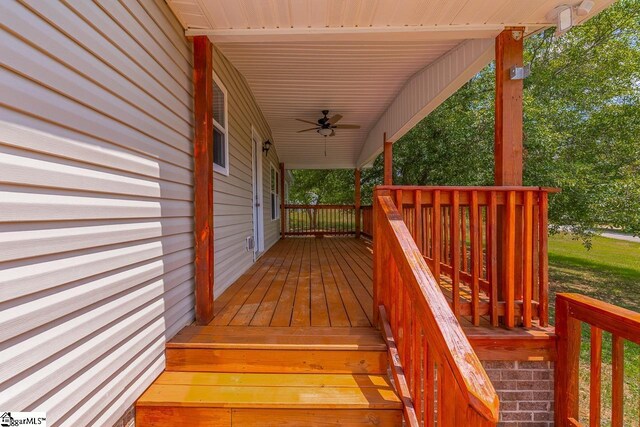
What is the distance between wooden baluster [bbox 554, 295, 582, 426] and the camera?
1.99 metres

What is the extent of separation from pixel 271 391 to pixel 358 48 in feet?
11.3

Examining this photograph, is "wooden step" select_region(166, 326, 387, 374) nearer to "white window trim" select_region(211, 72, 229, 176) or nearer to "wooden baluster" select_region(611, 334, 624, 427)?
"wooden baluster" select_region(611, 334, 624, 427)

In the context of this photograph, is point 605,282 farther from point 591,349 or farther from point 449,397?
point 449,397

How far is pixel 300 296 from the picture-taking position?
311 cm

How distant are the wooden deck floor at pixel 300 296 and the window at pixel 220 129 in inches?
52.3

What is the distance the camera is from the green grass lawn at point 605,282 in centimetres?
292

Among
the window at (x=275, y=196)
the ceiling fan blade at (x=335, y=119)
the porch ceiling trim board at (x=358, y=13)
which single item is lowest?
the window at (x=275, y=196)

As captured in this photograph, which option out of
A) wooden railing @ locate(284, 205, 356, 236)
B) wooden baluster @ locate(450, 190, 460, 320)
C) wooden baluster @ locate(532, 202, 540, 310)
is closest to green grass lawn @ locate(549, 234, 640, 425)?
wooden baluster @ locate(532, 202, 540, 310)

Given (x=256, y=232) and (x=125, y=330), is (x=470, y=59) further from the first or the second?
(x=256, y=232)

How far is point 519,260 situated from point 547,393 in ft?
2.92

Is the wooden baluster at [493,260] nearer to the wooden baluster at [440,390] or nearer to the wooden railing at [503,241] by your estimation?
the wooden railing at [503,241]

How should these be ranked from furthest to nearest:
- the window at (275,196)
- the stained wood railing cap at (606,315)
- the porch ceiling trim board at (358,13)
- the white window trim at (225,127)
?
the window at (275,196) < the white window trim at (225,127) < the porch ceiling trim board at (358,13) < the stained wood railing cap at (606,315)

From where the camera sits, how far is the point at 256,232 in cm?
577

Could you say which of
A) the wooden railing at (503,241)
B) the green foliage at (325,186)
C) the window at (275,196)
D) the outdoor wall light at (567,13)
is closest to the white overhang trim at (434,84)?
the outdoor wall light at (567,13)
